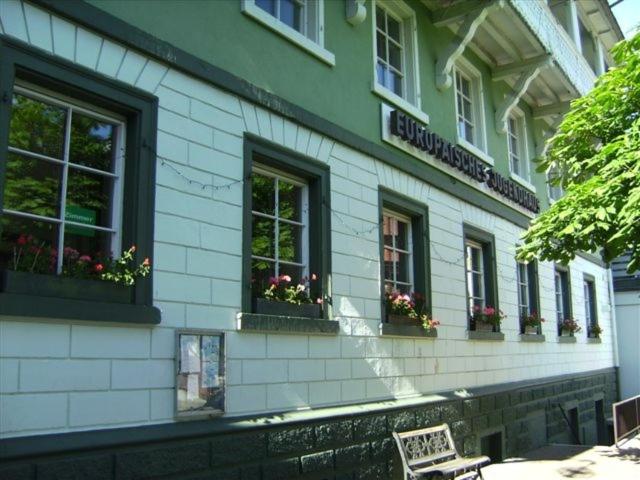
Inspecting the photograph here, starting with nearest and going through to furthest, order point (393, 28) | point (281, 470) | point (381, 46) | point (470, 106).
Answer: point (281, 470)
point (381, 46)
point (393, 28)
point (470, 106)

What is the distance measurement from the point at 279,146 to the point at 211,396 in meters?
2.60

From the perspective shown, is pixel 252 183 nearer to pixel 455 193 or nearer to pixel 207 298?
pixel 207 298

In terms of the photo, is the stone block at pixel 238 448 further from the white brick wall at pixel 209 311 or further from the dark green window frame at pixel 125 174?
the dark green window frame at pixel 125 174

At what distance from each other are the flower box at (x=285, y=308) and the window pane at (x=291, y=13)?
10.5ft

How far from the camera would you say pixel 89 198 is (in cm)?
504

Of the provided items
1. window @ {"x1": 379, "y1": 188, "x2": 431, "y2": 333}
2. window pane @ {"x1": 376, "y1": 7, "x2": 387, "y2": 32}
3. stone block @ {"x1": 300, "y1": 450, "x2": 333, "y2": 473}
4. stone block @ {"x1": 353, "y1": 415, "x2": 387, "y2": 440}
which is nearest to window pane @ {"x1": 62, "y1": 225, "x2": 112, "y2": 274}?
stone block @ {"x1": 300, "y1": 450, "x2": 333, "y2": 473}

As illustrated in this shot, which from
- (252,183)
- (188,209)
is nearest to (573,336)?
(252,183)

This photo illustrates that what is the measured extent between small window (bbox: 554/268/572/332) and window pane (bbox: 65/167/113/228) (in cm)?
1196

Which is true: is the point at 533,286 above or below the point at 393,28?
below

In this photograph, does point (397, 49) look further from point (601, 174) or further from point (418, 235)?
point (601, 174)

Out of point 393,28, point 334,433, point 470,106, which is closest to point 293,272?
point 334,433

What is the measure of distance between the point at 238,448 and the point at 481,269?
6883 millimetres

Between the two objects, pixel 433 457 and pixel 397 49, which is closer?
pixel 433 457

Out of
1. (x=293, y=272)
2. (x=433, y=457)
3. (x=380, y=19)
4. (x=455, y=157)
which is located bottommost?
(x=433, y=457)
